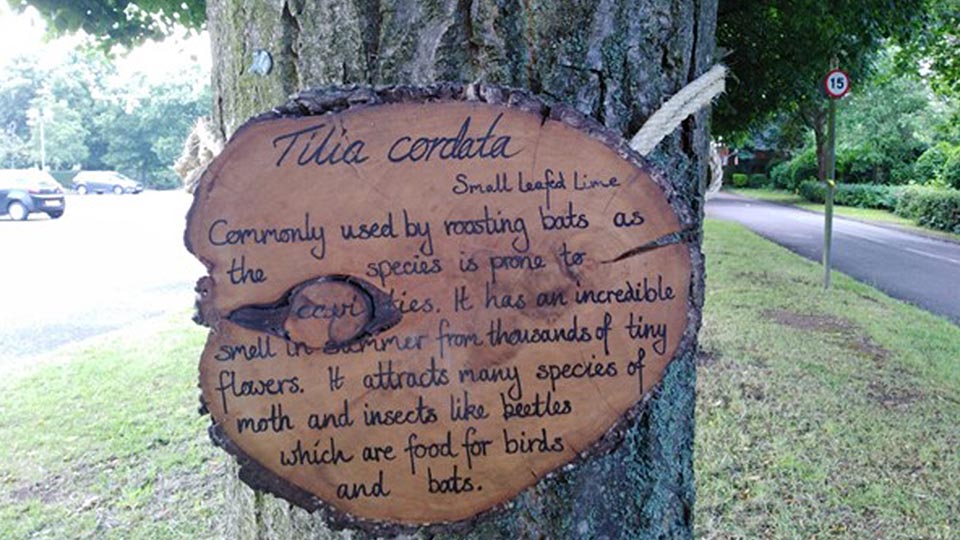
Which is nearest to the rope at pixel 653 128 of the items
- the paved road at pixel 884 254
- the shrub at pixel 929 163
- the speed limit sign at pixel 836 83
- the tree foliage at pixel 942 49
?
the speed limit sign at pixel 836 83

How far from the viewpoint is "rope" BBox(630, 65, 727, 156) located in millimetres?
1037

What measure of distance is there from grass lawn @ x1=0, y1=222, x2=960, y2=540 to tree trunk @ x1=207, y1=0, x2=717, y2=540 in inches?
76.0

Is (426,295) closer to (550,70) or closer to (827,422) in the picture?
(550,70)

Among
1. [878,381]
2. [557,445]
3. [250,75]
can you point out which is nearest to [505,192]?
[557,445]

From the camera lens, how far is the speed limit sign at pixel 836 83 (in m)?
6.49

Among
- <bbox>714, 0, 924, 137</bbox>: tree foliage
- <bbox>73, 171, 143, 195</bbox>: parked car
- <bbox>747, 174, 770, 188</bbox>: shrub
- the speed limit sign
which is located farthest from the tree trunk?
<bbox>747, 174, 770, 188</bbox>: shrub

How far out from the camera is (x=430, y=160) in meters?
0.92

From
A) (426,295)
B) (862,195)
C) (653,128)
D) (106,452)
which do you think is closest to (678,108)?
(653,128)

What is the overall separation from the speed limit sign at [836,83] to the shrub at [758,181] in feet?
114

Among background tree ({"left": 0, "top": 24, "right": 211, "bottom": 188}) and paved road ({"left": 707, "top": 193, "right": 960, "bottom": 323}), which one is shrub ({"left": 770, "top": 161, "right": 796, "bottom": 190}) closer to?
paved road ({"left": 707, "top": 193, "right": 960, "bottom": 323})

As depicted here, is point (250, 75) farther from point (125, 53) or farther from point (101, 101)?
point (101, 101)

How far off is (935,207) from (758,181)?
22.6m

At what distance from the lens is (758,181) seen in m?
39.7

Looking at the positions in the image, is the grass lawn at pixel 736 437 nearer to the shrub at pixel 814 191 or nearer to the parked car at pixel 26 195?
the parked car at pixel 26 195
